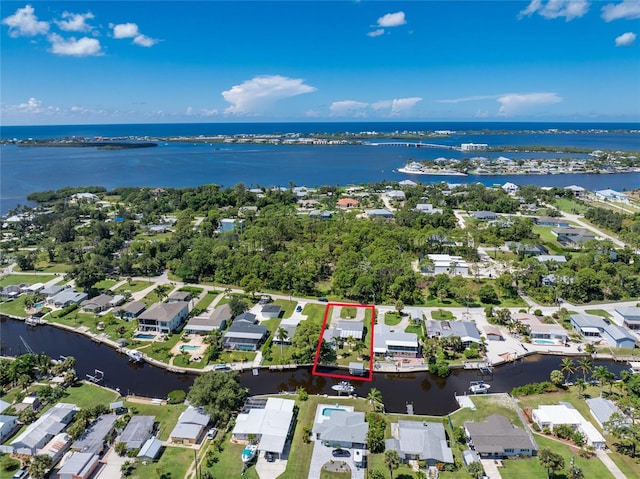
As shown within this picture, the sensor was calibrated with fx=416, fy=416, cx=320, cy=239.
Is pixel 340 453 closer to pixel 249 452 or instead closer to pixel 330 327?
pixel 249 452

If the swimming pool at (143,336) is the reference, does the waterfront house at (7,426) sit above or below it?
above

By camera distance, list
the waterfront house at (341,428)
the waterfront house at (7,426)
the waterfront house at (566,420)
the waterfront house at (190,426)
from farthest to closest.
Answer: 1. the waterfront house at (7,426)
2. the waterfront house at (190,426)
3. the waterfront house at (566,420)
4. the waterfront house at (341,428)

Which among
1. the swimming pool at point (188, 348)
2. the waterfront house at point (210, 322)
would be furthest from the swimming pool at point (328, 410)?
the waterfront house at point (210, 322)

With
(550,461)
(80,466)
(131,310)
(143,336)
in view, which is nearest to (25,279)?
(131,310)

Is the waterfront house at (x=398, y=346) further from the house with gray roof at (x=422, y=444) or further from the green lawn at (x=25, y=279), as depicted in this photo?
the green lawn at (x=25, y=279)

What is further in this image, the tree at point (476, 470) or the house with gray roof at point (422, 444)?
the house with gray roof at point (422, 444)

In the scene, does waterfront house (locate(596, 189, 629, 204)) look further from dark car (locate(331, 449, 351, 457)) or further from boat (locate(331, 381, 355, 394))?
dark car (locate(331, 449, 351, 457))
